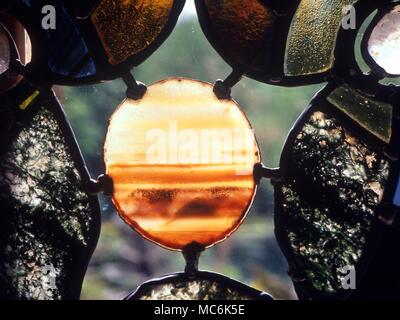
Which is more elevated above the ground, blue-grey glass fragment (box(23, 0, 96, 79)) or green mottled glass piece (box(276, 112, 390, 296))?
blue-grey glass fragment (box(23, 0, 96, 79))

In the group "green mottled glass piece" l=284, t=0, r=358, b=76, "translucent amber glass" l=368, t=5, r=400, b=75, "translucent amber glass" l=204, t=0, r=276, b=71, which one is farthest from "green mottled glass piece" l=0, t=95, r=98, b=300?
"translucent amber glass" l=368, t=5, r=400, b=75

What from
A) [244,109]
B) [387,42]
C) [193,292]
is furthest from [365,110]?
[193,292]

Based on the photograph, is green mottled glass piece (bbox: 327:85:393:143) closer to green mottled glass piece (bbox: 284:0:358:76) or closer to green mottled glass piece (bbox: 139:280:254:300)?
green mottled glass piece (bbox: 284:0:358:76)

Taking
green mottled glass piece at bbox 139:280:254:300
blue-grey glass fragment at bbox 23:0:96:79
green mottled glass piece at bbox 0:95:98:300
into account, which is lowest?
green mottled glass piece at bbox 139:280:254:300

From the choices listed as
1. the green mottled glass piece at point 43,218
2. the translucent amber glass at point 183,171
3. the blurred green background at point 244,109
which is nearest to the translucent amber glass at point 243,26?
the blurred green background at point 244,109
